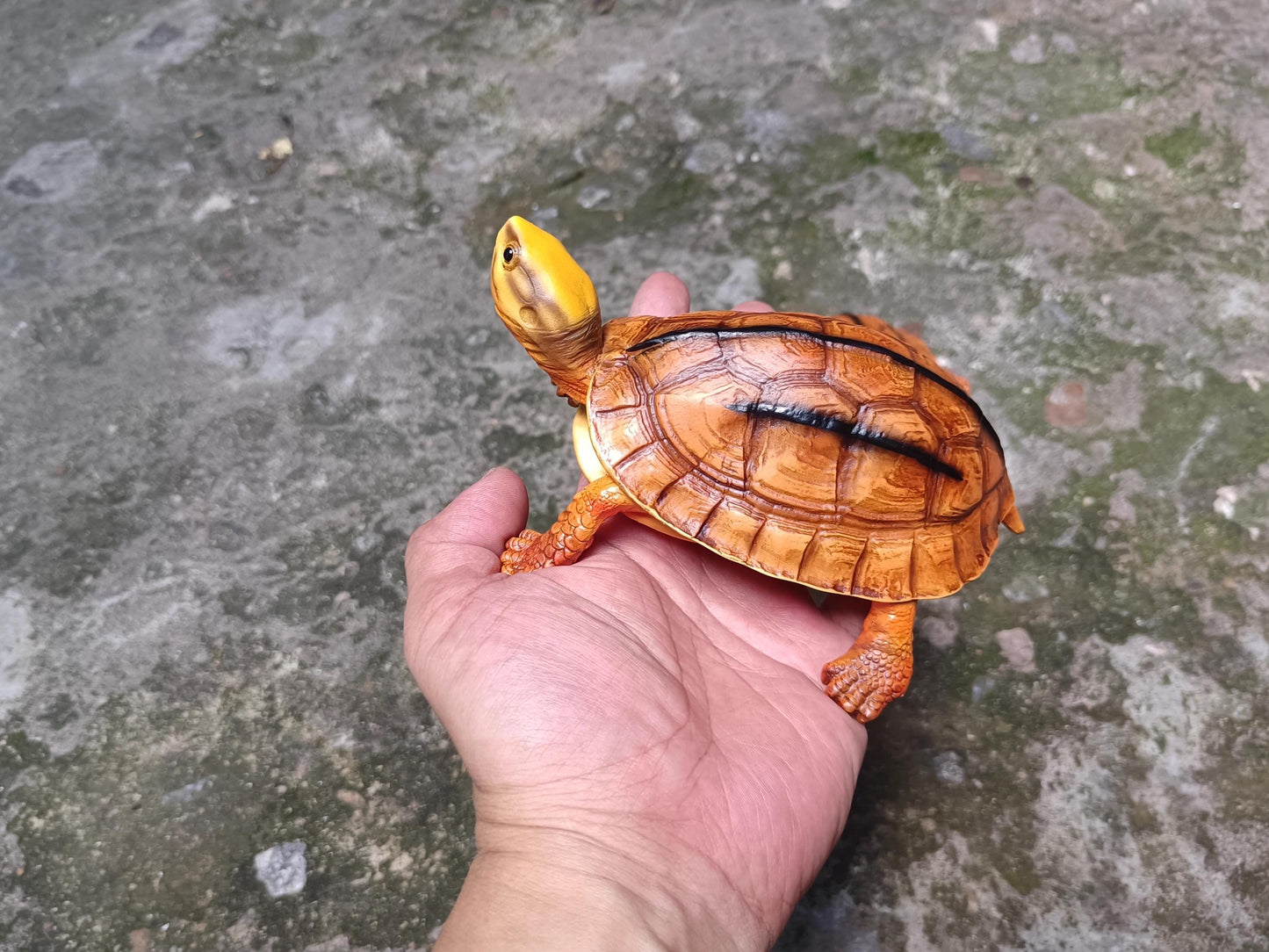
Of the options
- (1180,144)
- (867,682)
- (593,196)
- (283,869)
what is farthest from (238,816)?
(1180,144)

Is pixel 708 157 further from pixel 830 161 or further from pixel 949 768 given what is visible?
pixel 949 768

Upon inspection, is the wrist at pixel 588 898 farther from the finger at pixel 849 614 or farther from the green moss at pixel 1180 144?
the green moss at pixel 1180 144

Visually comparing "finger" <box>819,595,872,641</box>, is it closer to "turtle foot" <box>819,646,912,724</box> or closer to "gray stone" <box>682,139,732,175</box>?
"turtle foot" <box>819,646,912,724</box>

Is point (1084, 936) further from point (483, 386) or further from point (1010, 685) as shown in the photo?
point (483, 386)

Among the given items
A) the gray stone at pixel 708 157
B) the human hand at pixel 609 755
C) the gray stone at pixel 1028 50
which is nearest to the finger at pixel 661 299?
the human hand at pixel 609 755

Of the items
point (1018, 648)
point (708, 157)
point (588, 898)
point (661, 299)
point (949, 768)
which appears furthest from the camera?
point (708, 157)
